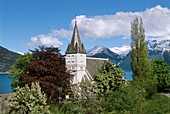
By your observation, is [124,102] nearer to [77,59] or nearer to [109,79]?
[109,79]

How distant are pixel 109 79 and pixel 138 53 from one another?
9506mm

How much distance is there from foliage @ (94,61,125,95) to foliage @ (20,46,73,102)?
10.3 ft

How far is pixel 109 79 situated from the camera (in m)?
32.4

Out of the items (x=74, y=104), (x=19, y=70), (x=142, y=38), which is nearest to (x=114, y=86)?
(x=74, y=104)

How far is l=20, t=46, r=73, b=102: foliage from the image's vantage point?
30.4 metres

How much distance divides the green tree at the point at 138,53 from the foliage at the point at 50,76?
10716 millimetres

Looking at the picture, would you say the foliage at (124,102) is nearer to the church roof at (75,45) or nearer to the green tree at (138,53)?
the green tree at (138,53)

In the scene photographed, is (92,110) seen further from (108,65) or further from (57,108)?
(108,65)

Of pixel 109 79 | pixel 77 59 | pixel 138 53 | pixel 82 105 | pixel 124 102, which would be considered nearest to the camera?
pixel 82 105

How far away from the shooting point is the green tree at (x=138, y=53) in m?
39.5

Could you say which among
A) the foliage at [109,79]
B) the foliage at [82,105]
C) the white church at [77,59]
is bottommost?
the foliage at [82,105]

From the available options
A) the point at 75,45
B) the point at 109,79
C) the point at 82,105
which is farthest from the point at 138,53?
the point at 82,105

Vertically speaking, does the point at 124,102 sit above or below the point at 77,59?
below

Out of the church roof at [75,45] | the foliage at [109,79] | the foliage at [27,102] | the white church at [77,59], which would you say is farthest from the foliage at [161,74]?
the foliage at [27,102]
